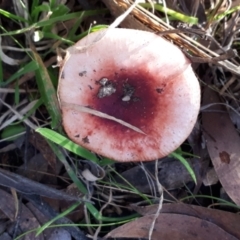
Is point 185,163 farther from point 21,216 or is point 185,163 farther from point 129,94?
point 21,216

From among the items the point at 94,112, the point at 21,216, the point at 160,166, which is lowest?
the point at 21,216

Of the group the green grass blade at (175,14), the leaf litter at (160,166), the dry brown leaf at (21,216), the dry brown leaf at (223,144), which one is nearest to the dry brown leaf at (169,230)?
the leaf litter at (160,166)

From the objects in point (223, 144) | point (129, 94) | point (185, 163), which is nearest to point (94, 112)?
point (129, 94)

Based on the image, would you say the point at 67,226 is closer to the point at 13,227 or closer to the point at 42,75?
the point at 13,227

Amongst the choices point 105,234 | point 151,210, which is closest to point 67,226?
point 105,234

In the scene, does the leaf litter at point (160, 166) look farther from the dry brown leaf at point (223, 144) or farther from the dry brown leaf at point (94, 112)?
the dry brown leaf at point (94, 112)

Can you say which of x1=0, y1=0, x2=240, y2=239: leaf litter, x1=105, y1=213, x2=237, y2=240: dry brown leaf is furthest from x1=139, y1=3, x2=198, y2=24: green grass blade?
x1=105, y1=213, x2=237, y2=240: dry brown leaf

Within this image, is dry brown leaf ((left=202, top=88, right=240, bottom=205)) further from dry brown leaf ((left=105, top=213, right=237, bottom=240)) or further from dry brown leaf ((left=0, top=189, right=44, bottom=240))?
dry brown leaf ((left=0, top=189, right=44, bottom=240))
